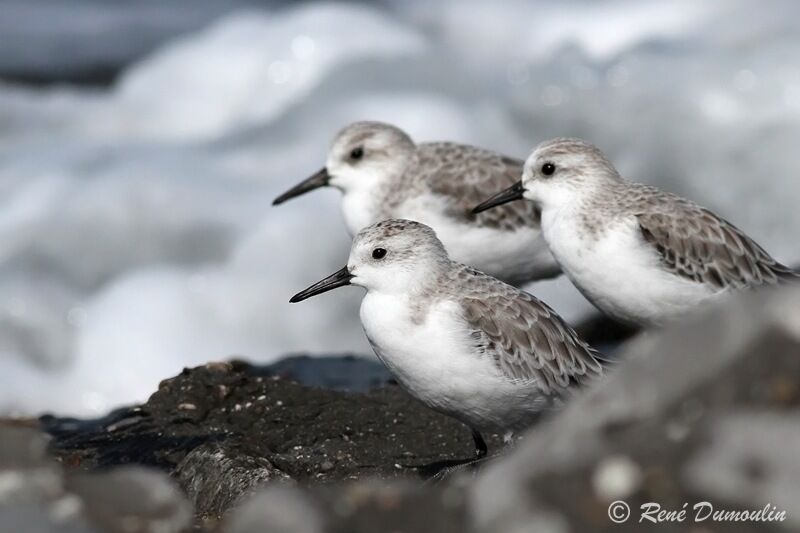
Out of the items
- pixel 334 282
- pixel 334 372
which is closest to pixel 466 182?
pixel 334 372

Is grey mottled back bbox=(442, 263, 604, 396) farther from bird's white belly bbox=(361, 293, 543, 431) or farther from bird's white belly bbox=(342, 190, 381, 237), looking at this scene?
bird's white belly bbox=(342, 190, 381, 237)

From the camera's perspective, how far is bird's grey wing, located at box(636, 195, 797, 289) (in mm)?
6684

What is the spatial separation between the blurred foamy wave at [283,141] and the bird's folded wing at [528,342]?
16.8 ft

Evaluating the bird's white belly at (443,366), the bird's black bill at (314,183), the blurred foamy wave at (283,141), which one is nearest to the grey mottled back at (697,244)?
the bird's white belly at (443,366)

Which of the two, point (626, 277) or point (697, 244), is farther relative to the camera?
point (697, 244)

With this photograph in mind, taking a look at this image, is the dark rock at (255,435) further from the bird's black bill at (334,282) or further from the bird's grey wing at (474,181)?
the bird's grey wing at (474,181)

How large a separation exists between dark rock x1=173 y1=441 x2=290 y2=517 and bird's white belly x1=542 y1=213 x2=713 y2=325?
6.37 feet

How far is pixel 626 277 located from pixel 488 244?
1.74 m

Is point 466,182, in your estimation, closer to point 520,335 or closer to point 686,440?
point 520,335

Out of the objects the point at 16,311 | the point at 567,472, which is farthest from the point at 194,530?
the point at 16,311

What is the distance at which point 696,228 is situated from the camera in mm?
6840

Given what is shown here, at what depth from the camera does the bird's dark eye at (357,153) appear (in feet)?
28.9

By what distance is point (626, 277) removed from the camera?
260 inches

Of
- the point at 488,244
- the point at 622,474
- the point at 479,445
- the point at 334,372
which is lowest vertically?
the point at 334,372
